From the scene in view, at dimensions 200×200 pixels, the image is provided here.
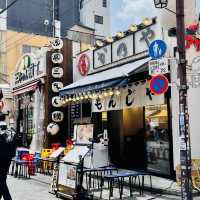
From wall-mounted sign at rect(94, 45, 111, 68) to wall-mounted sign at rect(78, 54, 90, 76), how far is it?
2.34 ft

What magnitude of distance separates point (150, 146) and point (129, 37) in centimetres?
387

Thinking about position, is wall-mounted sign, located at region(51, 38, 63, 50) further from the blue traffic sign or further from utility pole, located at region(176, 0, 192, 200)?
utility pole, located at region(176, 0, 192, 200)

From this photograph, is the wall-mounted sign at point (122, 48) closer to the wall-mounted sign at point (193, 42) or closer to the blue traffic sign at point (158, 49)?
the wall-mounted sign at point (193, 42)

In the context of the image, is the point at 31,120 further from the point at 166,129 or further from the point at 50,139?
the point at 166,129

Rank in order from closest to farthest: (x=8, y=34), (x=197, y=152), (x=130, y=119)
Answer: (x=197, y=152), (x=130, y=119), (x=8, y=34)

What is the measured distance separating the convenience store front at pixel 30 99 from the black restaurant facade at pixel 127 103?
2.36 m

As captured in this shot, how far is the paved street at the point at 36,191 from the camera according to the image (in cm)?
1047

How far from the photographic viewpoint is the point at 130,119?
15609mm

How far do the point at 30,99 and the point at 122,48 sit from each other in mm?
8153

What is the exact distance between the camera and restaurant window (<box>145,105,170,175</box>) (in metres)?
12.7

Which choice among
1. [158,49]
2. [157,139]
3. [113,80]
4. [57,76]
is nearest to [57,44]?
[57,76]

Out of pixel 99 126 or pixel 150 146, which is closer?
pixel 150 146

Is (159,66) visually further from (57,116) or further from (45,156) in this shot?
(57,116)

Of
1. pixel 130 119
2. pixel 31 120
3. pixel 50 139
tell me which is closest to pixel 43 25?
pixel 31 120
